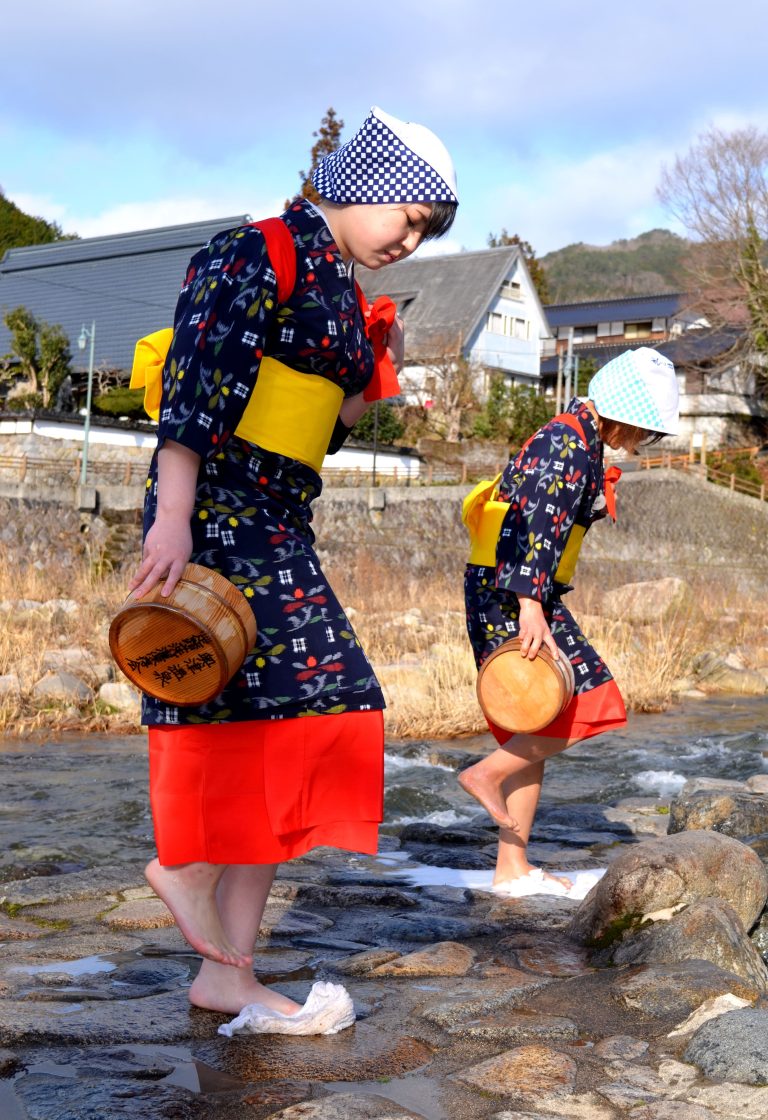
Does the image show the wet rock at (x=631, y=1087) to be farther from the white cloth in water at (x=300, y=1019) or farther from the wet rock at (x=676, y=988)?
the white cloth in water at (x=300, y=1019)

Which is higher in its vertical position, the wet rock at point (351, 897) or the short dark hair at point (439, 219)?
the short dark hair at point (439, 219)

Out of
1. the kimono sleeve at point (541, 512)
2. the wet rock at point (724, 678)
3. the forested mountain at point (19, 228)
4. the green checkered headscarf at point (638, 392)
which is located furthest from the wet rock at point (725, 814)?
the forested mountain at point (19, 228)

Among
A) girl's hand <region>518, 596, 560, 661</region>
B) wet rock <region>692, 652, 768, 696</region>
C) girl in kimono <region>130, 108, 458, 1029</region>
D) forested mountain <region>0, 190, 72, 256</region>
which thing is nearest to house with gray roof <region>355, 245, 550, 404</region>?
forested mountain <region>0, 190, 72, 256</region>

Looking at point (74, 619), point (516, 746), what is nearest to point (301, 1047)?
point (516, 746)

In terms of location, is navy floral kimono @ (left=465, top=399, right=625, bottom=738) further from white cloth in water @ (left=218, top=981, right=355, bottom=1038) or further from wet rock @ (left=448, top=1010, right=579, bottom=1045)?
white cloth in water @ (left=218, top=981, right=355, bottom=1038)

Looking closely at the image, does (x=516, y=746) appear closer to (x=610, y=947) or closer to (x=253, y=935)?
(x=610, y=947)

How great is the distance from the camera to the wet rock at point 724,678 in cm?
1265

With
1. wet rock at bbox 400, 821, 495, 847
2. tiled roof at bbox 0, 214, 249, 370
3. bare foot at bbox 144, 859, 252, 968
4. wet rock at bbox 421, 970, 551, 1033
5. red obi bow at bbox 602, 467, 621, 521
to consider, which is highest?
tiled roof at bbox 0, 214, 249, 370

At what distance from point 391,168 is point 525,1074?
1873mm

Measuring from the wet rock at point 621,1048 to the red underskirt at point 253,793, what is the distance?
Answer: 0.61 meters

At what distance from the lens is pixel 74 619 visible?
1196 centimetres

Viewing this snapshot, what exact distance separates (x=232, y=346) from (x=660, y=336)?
160 feet

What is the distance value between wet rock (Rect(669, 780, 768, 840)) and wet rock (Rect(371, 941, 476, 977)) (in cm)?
177

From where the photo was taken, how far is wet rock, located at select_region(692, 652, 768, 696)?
12.6m
